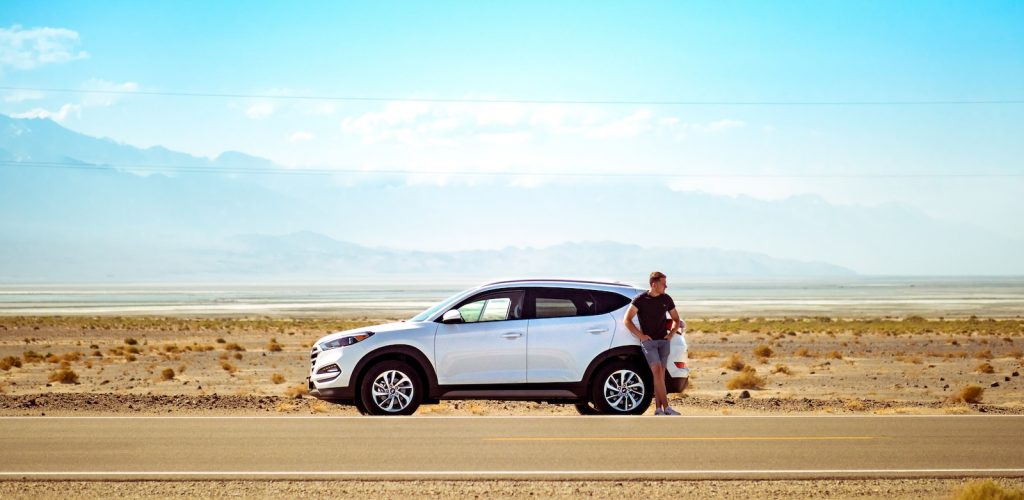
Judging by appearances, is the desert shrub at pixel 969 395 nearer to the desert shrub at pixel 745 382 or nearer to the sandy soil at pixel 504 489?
the desert shrub at pixel 745 382

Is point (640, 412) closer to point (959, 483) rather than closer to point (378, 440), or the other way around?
point (378, 440)

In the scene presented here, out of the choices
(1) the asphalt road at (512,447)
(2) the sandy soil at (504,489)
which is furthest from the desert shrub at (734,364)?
(2) the sandy soil at (504,489)

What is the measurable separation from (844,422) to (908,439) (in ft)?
5.68

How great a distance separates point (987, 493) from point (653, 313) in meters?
6.16

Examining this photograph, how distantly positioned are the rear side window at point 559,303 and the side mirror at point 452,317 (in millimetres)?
1013

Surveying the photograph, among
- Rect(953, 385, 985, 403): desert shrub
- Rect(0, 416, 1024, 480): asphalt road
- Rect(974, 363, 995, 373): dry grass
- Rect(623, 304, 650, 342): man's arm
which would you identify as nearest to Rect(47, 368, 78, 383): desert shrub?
Rect(0, 416, 1024, 480): asphalt road

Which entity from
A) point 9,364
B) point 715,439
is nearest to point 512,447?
point 715,439

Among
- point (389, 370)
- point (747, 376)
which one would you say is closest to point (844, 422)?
point (389, 370)

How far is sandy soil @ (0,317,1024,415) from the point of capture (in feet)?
61.1

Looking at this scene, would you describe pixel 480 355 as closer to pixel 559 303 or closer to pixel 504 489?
pixel 559 303

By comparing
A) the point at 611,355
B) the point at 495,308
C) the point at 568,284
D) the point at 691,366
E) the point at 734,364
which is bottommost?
the point at 691,366

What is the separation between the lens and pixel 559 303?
15.1 m

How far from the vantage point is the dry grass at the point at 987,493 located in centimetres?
919

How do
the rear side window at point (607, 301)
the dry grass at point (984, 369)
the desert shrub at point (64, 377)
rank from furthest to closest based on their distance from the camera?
the dry grass at point (984, 369) < the desert shrub at point (64, 377) < the rear side window at point (607, 301)
